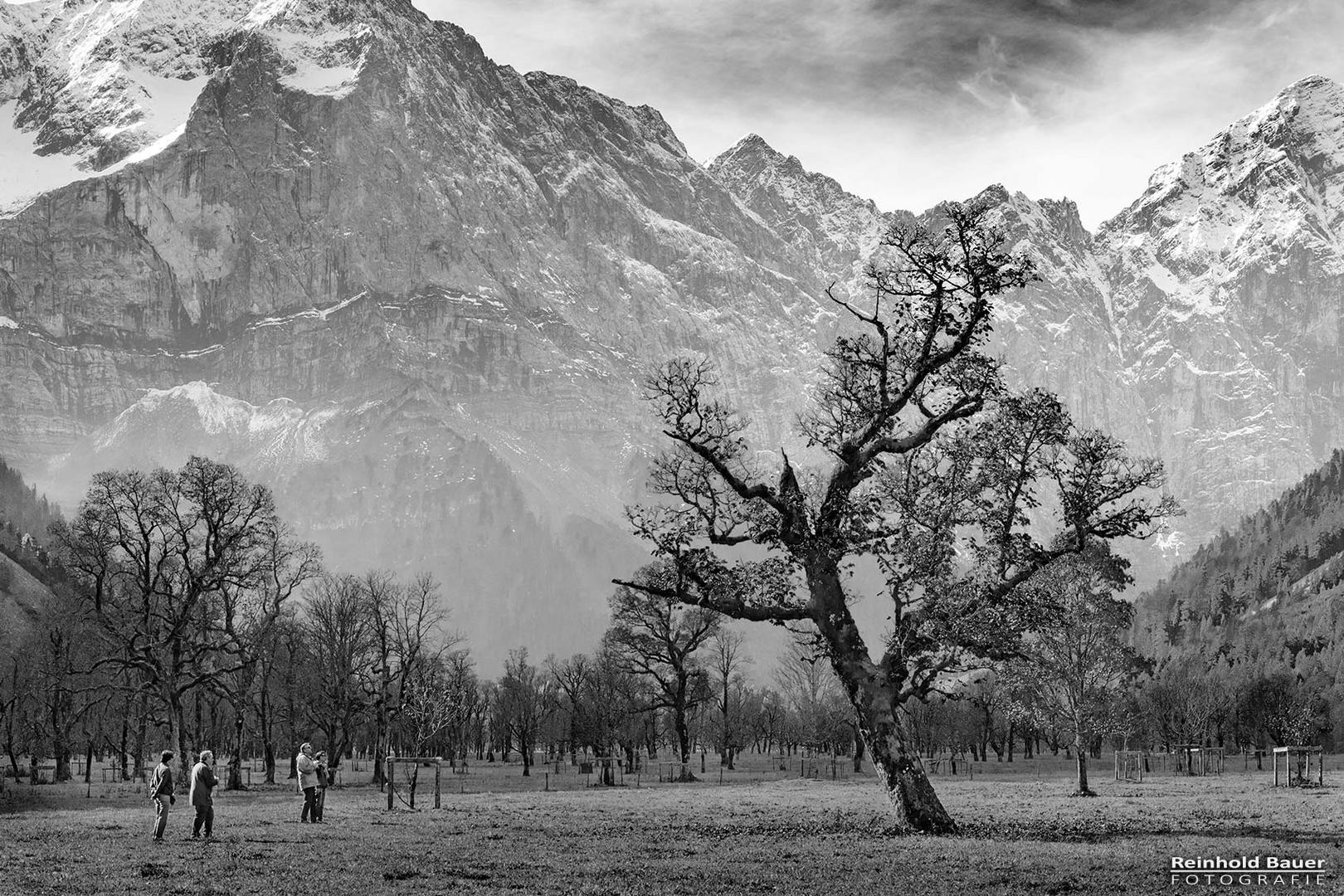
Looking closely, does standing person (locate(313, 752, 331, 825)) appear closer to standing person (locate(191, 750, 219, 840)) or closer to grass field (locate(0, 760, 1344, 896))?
grass field (locate(0, 760, 1344, 896))

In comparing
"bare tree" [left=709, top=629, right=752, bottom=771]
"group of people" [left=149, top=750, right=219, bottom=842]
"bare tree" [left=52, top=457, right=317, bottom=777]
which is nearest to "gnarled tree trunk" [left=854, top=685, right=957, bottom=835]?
"group of people" [left=149, top=750, right=219, bottom=842]

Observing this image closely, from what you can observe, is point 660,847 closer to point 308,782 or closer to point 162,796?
point 162,796

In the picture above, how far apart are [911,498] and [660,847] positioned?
39.4 feet

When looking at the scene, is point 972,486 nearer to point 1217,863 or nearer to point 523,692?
point 1217,863

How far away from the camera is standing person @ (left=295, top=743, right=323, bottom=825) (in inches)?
1673

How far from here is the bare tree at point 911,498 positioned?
117 ft

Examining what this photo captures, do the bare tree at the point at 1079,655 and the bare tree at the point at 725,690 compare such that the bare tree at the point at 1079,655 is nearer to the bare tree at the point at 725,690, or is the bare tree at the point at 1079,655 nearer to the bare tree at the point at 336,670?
the bare tree at the point at 725,690

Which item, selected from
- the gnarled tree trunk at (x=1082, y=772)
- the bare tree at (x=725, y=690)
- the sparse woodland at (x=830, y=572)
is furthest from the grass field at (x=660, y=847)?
the bare tree at (x=725, y=690)

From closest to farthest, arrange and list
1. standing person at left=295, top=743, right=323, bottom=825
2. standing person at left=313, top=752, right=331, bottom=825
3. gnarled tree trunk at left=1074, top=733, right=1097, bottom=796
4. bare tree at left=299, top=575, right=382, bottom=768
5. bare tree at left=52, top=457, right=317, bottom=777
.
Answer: standing person at left=295, top=743, right=323, bottom=825, standing person at left=313, top=752, right=331, bottom=825, gnarled tree trunk at left=1074, top=733, right=1097, bottom=796, bare tree at left=52, top=457, right=317, bottom=777, bare tree at left=299, top=575, right=382, bottom=768

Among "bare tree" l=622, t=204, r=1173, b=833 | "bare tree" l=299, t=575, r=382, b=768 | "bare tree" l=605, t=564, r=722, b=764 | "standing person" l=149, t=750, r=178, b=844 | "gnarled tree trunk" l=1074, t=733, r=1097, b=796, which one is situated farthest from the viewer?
"bare tree" l=605, t=564, r=722, b=764

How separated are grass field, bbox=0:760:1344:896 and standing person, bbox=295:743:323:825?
89 centimetres

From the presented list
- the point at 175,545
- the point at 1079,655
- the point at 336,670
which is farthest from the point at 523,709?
the point at 1079,655

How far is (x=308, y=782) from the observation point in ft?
141

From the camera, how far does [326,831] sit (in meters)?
38.9
